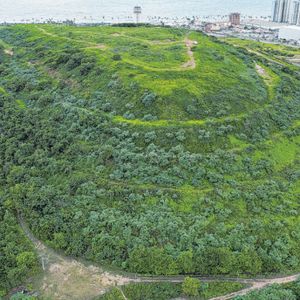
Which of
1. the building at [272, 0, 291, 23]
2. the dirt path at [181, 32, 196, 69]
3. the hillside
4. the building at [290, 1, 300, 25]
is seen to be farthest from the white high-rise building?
the hillside

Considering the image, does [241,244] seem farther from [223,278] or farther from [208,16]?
[208,16]

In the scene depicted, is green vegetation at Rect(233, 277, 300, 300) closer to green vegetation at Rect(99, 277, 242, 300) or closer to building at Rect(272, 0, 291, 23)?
green vegetation at Rect(99, 277, 242, 300)

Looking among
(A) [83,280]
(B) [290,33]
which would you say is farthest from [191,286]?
(B) [290,33]

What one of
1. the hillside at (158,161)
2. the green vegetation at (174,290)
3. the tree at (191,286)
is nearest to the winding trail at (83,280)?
the green vegetation at (174,290)

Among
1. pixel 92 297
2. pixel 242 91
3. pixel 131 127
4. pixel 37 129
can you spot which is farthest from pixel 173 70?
pixel 92 297

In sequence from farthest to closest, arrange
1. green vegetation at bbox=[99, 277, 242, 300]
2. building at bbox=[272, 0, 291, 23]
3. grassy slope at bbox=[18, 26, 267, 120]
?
building at bbox=[272, 0, 291, 23] < grassy slope at bbox=[18, 26, 267, 120] < green vegetation at bbox=[99, 277, 242, 300]

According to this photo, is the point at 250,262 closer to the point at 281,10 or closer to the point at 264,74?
the point at 264,74
